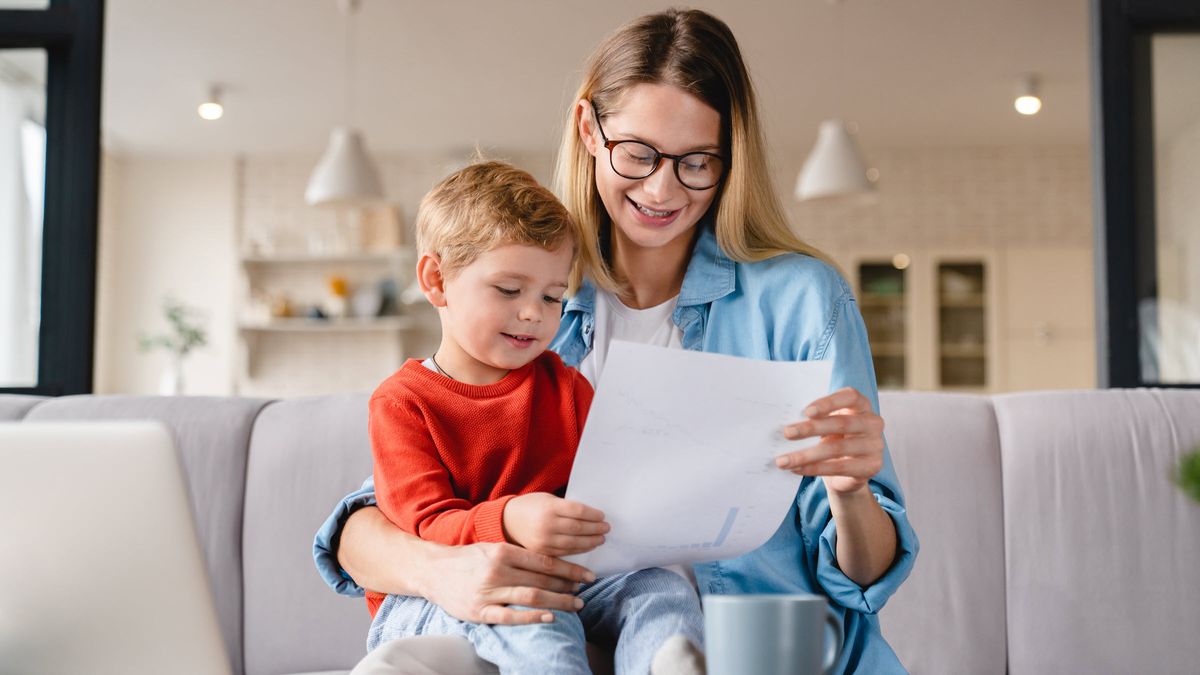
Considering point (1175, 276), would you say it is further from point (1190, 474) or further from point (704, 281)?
point (1190, 474)

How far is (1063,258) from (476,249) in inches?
280

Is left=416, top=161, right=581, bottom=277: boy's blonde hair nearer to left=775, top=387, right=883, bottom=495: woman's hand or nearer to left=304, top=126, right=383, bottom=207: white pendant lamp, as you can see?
left=775, top=387, right=883, bottom=495: woman's hand

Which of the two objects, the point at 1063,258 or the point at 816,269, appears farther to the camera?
the point at 1063,258

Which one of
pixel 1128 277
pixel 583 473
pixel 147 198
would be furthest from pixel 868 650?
pixel 147 198

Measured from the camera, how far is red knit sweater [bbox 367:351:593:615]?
120cm

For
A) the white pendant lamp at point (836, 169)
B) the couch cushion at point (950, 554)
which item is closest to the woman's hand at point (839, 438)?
the couch cushion at point (950, 554)

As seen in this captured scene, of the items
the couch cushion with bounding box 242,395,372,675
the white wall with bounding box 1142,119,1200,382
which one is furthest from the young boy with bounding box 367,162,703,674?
the white wall with bounding box 1142,119,1200,382

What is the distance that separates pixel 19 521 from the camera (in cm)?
76

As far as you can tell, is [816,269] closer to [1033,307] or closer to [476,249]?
[476,249]

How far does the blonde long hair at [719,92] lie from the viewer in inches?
56.9

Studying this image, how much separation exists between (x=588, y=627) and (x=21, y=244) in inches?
82.0

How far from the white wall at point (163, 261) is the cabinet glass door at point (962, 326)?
16.9 feet

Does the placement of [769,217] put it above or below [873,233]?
below

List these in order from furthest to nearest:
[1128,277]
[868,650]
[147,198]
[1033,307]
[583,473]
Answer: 1. [147,198]
2. [1033,307]
3. [1128,277]
4. [868,650]
5. [583,473]
